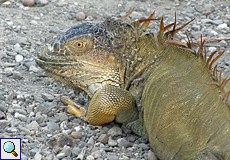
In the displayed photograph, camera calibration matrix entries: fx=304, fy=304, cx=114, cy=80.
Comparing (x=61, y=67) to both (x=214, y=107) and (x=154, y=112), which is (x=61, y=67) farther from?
(x=214, y=107)

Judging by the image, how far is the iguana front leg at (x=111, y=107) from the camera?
438cm

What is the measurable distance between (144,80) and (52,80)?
228 cm

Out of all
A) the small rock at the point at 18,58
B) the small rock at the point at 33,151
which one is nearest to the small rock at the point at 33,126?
the small rock at the point at 33,151

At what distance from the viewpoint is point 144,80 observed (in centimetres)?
435

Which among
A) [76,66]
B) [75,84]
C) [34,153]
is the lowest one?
[34,153]

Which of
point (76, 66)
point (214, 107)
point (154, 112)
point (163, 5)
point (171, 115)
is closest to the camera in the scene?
point (214, 107)

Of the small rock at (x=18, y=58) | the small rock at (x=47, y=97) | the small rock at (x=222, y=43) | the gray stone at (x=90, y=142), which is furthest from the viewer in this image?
the small rock at (x=222, y=43)

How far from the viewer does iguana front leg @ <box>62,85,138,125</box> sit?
4.38 m

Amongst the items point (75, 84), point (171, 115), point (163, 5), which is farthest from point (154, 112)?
point (163, 5)

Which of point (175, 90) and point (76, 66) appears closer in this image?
point (175, 90)

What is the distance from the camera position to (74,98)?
18.0 feet

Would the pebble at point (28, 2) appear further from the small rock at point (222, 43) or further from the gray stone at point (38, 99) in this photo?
the small rock at point (222, 43)

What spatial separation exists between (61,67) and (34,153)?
1384 mm

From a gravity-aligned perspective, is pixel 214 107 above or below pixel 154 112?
above
